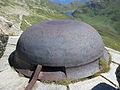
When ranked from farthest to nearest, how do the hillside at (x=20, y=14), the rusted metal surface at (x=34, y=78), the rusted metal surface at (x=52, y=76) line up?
the hillside at (x=20, y=14) → the rusted metal surface at (x=52, y=76) → the rusted metal surface at (x=34, y=78)

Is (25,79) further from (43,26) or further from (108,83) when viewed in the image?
(108,83)

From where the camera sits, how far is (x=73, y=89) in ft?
19.0

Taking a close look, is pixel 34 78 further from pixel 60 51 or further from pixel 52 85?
pixel 60 51

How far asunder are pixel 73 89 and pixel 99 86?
800 mm

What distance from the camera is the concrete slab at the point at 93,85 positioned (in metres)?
5.89

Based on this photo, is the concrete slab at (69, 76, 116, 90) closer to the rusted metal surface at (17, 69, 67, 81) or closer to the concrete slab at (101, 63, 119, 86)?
the concrete slab at (101, 63, 119, 86)

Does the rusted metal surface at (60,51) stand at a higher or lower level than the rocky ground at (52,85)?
higher

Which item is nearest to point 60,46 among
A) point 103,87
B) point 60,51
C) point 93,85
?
point 60,51

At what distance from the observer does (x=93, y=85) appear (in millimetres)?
6000

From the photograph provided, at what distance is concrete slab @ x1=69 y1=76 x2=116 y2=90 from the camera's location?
589cm

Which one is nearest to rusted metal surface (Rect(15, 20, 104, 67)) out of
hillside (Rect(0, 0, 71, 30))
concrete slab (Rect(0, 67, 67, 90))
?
concrete slab (Rect(0, 67, 67, 90))

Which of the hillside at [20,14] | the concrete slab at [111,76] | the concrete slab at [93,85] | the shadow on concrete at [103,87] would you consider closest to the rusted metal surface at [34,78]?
the concrete slab at [93,85]

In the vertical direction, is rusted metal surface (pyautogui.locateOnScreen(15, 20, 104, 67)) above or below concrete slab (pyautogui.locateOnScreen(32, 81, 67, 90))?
above

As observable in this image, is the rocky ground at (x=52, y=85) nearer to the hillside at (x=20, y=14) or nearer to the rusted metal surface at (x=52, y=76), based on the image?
the rusted metal surface at (x=52, y=76)
